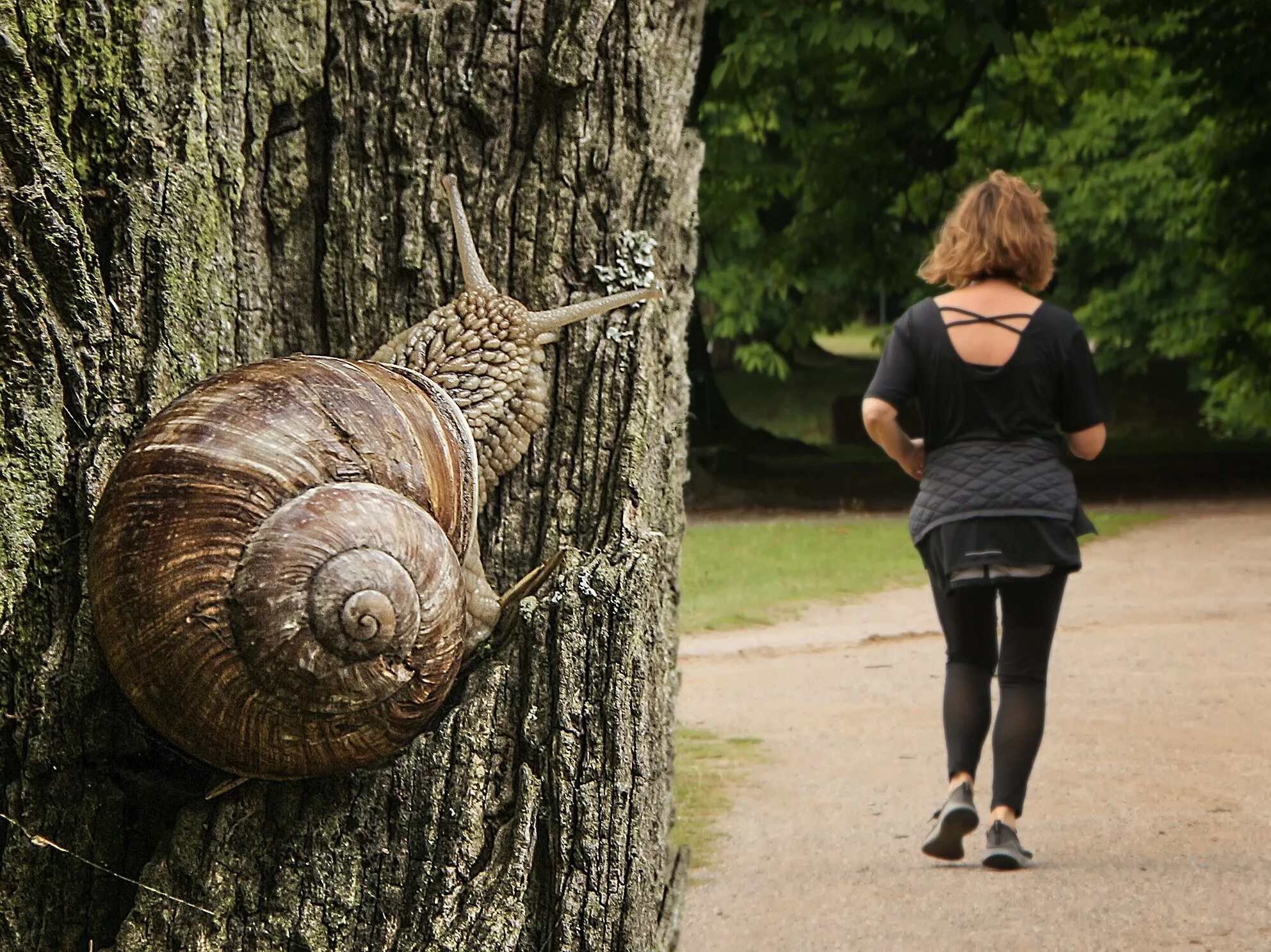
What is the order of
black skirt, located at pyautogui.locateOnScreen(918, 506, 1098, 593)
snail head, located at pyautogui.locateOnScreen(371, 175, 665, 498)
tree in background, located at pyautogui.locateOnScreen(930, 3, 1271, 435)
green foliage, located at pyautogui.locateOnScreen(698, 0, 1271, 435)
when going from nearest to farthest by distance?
1. snail head, located at pyautogui.locateOnScreen(371, 175, 665, 498)
2. black skirt, located at pyautogui.locateOnScreen(918, 506, 1098, 593)
3. green foliage, located at pyautogui.locateOnScreen(698, 0, 1271, 435)
4. tree in background, located at pyautogui.locateOnScreen(930, 3, 1271, 435)

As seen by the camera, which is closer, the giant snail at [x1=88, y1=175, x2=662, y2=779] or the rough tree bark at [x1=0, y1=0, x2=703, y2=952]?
the giant snail at [x1=88, y1=175, x2=662, y2=779]

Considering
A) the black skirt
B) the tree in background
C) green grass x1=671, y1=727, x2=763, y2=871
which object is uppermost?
the tree in background

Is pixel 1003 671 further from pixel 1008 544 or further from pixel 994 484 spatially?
pixel 994 484

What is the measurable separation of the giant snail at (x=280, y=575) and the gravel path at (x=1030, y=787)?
2.07 meters

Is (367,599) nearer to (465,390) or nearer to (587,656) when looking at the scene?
(587,656)

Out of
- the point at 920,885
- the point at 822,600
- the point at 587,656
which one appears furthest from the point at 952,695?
the point at 822,600

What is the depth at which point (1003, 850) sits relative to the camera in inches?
178

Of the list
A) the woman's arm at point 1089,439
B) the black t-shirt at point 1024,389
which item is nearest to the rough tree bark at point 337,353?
the black t-shirt at point 1024,389

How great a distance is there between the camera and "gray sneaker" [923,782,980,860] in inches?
181

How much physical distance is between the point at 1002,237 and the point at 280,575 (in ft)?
10.6

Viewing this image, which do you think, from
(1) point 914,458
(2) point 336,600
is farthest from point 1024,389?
(2) point 336,600

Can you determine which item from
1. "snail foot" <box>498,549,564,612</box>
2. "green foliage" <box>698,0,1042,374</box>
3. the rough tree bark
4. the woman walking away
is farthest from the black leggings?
"green foliage" <box>698,0,1042,374</box>

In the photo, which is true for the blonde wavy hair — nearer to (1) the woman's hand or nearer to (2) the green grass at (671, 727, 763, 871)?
(1) the woman's hand

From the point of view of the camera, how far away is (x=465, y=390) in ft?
9.30
